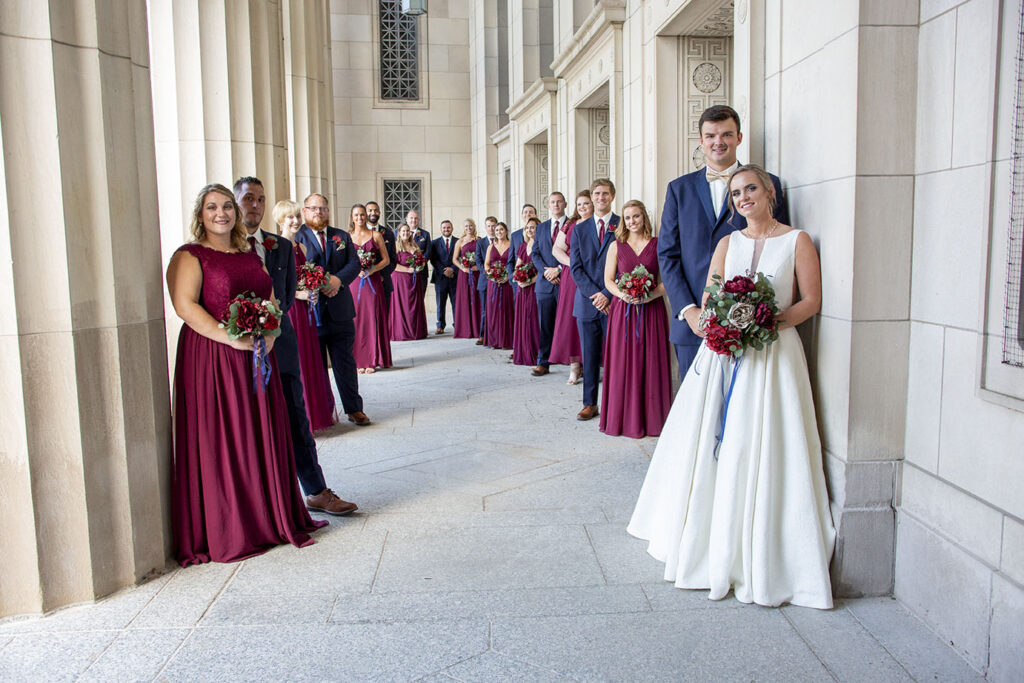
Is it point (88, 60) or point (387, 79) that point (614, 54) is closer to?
point (88, 60)

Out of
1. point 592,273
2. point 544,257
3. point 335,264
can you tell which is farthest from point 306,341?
point 544,257

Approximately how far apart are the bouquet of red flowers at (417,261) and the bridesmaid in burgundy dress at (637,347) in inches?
244

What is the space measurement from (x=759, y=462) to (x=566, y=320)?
5204mm

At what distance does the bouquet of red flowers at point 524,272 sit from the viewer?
10664 millimetres

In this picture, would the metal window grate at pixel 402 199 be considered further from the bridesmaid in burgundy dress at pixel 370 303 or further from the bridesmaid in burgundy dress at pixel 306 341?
the bridesmaid in burgundy dress at pixel 306 341

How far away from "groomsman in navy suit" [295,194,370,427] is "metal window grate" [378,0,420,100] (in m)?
13.7

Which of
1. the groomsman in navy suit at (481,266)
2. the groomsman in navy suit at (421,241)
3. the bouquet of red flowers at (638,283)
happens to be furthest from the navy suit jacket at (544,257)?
the groomsman in navy suit at (421,241)

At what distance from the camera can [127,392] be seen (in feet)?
12.5

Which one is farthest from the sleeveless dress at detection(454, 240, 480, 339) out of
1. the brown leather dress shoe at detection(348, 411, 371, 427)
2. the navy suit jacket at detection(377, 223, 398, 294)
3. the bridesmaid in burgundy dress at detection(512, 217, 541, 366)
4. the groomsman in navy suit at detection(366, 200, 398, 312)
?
the brown leather dress shoe at detection(348, 411, 371, 427)

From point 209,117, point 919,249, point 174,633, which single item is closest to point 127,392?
point 174,633

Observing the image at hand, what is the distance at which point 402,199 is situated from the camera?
20266 millimetres

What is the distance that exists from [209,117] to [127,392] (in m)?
2.82

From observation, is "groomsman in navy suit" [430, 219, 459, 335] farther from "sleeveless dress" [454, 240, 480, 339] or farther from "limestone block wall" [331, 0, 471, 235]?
"limestone block wall" [331, 0, 471, 235]

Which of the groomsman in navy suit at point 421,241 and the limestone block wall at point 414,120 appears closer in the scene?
the groomsman in navy suit at point 421,241
